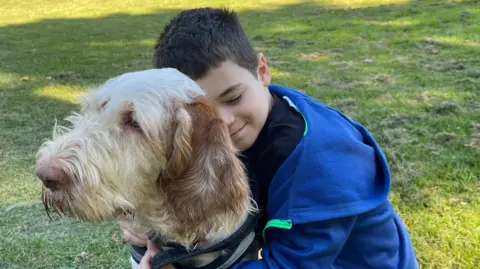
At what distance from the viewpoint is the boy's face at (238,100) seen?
2.88m

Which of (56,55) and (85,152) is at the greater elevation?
(85,152)

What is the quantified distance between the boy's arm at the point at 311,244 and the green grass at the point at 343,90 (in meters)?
1.84

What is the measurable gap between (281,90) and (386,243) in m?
1.20

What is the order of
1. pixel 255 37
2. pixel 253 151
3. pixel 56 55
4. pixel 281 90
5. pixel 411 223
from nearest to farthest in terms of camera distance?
pixel 253 151 → pixel 281 90 → pixel 411 223 → pixel 56 55 → pixel 255 37

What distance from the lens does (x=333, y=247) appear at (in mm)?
2508

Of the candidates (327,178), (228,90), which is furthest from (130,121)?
(327,178)

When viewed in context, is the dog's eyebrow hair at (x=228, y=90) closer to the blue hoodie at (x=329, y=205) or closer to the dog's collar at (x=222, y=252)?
the blue hoodie at (x=329, y=205)

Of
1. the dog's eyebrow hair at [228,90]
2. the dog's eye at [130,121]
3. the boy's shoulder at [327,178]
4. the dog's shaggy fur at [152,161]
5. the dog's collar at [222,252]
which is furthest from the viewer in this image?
the dog's eyebrow hair at [228,90]

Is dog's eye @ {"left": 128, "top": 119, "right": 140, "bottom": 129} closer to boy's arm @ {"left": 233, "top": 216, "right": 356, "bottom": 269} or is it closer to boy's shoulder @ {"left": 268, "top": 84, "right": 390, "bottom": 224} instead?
boy's shoulder @ {"left": 268, "top": 84, "right": 390, "bottom": 224}

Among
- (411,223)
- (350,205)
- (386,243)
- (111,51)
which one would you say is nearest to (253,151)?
(350,205)

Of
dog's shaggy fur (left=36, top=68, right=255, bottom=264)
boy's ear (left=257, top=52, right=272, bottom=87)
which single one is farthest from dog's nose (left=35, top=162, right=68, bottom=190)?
boy's ear (left=257, top=52, right=272, bottom=87)

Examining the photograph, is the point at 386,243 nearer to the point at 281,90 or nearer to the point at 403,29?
the point at 281,90

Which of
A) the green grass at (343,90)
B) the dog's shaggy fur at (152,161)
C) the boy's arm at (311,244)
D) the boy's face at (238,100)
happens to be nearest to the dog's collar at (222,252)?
the dog's shaggy fur at (152,161)

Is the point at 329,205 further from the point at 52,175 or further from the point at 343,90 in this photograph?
the point at 343,90
